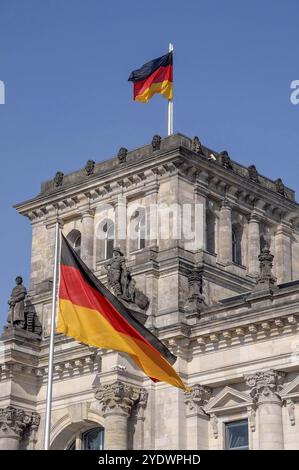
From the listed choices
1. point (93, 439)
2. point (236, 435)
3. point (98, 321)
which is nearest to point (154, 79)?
point (93, 439)

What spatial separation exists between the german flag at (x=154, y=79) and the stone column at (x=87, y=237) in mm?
5570

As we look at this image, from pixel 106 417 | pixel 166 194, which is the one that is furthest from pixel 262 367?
pixel 166 194

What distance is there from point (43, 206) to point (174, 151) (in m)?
7.86

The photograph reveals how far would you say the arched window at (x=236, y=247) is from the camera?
49.8 meters

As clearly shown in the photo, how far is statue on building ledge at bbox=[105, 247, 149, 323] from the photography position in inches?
1730

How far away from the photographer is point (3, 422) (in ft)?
149

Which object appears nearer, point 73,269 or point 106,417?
point 73,269

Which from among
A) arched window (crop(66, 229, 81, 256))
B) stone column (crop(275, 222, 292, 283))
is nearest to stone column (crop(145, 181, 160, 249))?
arched window (crop(66, 229, 81, 256))

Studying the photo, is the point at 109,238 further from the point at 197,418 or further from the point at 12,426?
the point at 197,418

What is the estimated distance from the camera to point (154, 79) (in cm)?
5088

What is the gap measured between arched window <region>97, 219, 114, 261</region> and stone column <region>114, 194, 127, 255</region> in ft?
2.16

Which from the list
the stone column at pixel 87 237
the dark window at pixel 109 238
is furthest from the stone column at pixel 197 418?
the stone column at pixel 87 237

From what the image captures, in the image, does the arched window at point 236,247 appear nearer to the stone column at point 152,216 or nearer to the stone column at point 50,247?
the stone column at point 152,216
